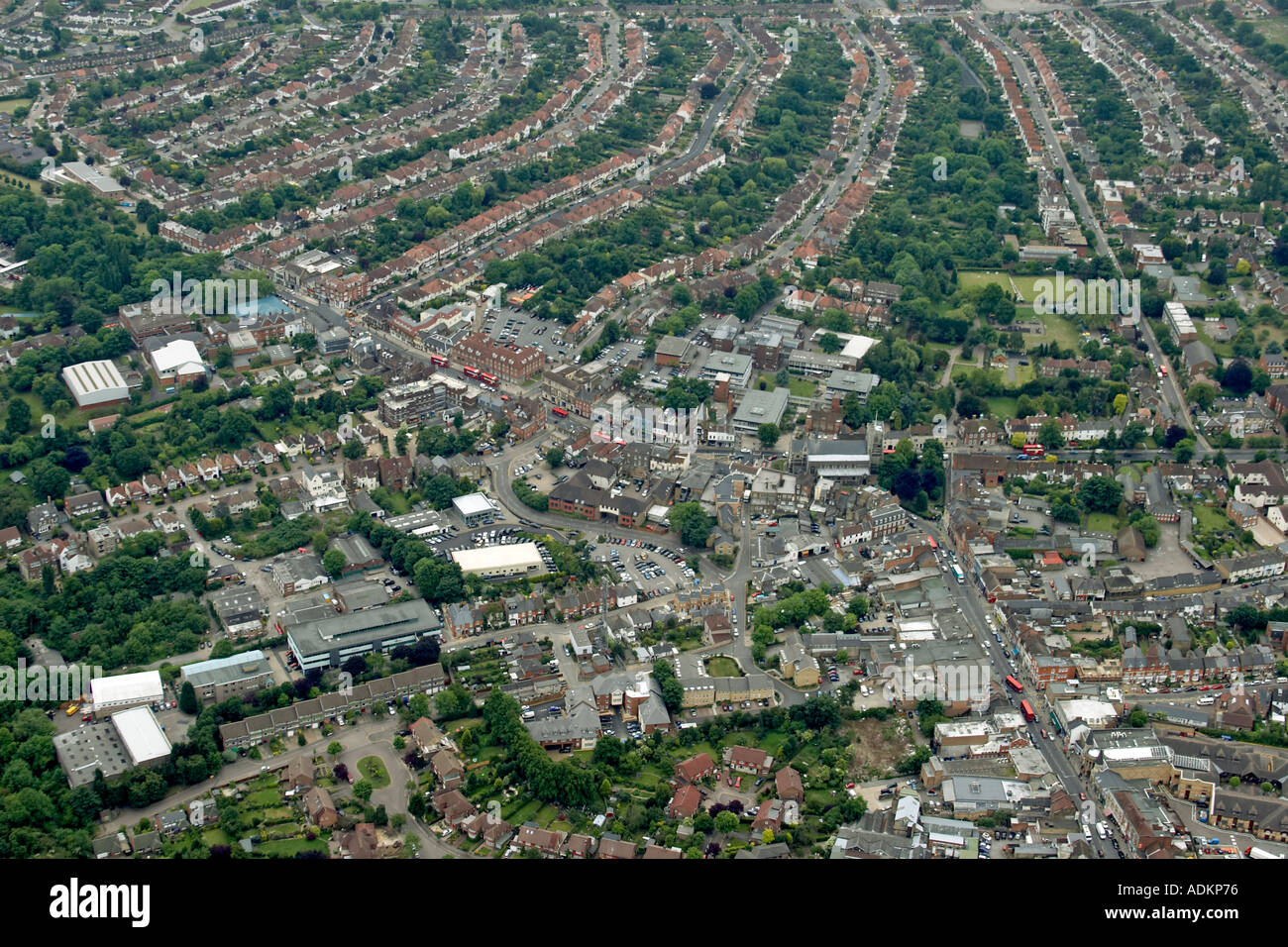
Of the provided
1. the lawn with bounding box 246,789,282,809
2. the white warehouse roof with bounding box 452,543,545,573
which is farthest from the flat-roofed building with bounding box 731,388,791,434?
the lawn with bounding box 246,789,282,809

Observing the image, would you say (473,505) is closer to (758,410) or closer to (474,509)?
(474,509)

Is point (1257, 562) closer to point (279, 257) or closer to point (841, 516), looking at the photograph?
point (841, 516)

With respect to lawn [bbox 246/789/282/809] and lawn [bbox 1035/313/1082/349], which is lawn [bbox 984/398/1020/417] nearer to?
lawn [bbox 1035/313/1082/349]

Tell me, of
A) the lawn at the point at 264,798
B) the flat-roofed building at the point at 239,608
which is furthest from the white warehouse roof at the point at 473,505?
the lawn at the point at 264,798

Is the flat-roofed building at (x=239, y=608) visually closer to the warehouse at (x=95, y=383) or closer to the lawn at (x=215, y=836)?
the lawn at (x=215, y=836)

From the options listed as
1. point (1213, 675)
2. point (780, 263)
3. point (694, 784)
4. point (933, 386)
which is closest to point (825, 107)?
point (780, 263)

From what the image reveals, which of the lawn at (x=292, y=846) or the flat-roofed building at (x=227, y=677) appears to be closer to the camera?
the lawn at (x=292, y=846)
